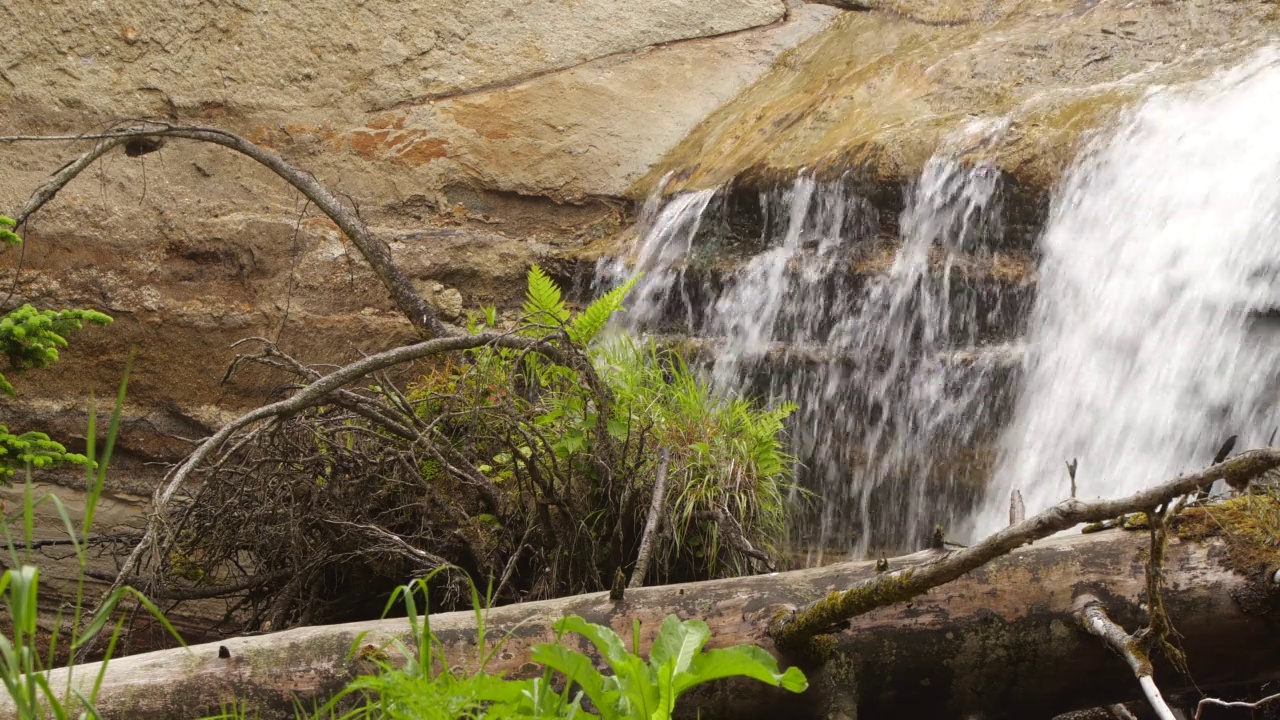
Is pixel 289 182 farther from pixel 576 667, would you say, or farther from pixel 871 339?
pixel 576 667

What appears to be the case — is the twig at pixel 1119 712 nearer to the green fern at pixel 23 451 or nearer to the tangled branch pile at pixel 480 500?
the tangled branch pile at pixel 480 500

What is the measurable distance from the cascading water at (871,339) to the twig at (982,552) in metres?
2.72

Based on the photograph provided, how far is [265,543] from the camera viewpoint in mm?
4383

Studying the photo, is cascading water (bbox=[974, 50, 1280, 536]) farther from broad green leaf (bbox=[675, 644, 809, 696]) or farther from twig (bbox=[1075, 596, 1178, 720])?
broad green leaf (bbox=[675, 644, 809, 696])

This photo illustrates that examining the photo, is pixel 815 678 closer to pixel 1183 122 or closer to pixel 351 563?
pixel 351 563

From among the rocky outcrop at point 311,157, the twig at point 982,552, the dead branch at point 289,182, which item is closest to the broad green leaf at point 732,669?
the twig at point 982,552

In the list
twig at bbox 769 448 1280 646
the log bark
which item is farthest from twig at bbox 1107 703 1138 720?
twig at bbox 769 448 1280 646

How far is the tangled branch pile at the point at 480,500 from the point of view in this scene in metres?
4.18

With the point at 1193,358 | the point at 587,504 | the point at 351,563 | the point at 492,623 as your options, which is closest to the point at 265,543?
the point at 351,563

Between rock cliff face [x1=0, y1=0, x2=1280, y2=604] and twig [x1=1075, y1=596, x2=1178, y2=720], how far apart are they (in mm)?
3964

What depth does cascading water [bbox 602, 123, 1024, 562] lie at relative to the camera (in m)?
5.20

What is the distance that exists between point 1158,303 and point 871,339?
49.8 inches

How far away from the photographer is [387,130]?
24.8 ft

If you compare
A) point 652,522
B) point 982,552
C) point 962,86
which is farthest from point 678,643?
point 962,86
